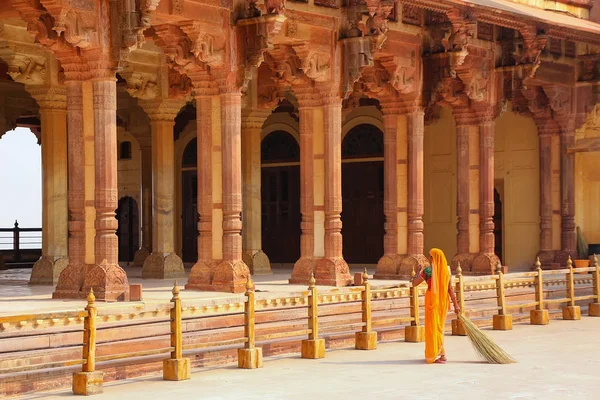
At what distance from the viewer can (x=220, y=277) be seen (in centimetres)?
1314

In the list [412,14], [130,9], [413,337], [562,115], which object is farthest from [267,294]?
[562,115]

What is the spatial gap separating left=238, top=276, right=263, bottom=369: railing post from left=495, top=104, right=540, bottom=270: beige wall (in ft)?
34.1

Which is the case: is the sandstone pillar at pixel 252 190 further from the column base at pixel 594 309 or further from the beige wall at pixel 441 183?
the column base at pixel 594 309

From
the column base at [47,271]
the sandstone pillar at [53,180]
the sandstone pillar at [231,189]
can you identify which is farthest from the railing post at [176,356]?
the sandstone pillar at [53,180]

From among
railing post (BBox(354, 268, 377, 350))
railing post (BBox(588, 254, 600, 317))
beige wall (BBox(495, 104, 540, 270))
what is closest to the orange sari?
railing post (BBox(354, 268, 377, 350))

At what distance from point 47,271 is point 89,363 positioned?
6645 mm

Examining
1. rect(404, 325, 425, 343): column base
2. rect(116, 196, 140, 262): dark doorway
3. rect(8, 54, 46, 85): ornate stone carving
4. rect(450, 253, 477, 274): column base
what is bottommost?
rect(404, 325, 425, 343): column base

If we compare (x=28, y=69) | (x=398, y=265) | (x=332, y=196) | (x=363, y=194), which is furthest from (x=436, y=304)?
(x=363, y=194)

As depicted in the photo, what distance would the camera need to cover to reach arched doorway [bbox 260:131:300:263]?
72.0 feet

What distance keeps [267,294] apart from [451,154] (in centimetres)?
839

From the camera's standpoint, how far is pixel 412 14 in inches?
639

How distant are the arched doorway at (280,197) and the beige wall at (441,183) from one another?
252cm

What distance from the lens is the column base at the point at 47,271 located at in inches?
588

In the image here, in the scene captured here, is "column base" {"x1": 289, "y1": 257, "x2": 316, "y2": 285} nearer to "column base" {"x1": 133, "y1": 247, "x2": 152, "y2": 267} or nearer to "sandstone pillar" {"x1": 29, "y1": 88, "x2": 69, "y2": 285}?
"sandstone pillar" {"x1": 29, "y1": 88, "x2": 69, "y2": 285}
